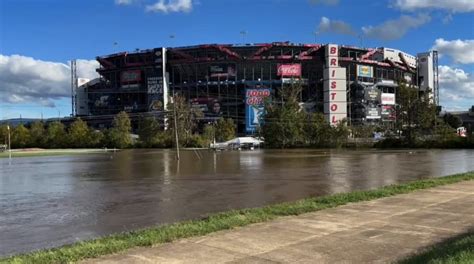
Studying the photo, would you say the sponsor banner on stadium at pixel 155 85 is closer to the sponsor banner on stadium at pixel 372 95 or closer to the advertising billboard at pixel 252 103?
the advertising billboard at pixel 252 103

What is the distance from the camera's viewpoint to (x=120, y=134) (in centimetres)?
12900

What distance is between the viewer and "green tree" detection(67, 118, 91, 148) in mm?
138625

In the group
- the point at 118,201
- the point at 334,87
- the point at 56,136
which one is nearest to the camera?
the point at 118,201

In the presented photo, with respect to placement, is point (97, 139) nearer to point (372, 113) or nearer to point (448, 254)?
point (372, 113)

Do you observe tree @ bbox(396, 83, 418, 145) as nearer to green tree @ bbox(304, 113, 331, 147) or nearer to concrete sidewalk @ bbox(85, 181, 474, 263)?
green tree @ bbox(304, 113, 331, 147)

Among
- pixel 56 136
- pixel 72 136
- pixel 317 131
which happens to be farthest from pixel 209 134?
pixel 56 136

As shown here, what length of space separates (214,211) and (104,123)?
153573 millimetres

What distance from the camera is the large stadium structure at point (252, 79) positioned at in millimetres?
145250

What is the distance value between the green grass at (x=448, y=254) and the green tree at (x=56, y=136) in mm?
141943

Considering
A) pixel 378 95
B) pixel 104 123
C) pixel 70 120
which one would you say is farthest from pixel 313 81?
pixel 70 120

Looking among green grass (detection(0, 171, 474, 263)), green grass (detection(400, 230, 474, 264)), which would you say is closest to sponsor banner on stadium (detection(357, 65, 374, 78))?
green grass (detection(0, 171, 474, 263))

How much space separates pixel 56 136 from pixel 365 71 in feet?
292

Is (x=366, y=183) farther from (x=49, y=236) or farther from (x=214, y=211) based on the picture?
(x=49, y=236)

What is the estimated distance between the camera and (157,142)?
125250mm
